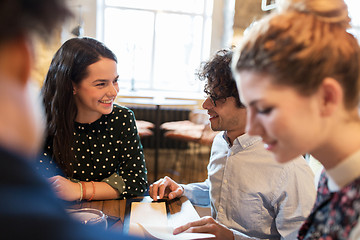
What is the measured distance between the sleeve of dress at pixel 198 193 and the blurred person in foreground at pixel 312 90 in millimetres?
944

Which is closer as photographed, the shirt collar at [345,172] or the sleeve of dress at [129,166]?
the shirt collar at [345,172]

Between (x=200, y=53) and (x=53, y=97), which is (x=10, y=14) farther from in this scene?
(x=200, y=53)

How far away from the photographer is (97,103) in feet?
5.24

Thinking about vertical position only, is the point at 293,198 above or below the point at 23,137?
below

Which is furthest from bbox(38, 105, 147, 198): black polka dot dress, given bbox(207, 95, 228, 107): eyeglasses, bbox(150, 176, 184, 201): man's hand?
bbox(207, 95, 228, 107): eyeglasses

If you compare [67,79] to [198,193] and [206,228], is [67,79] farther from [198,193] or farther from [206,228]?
[206,228]

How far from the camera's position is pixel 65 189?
127cm

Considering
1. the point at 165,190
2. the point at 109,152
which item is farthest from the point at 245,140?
the point at 109,152

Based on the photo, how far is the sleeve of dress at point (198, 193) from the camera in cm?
155

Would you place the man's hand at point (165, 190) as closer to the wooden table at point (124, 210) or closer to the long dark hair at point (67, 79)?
the wooden table at point (124, 210)

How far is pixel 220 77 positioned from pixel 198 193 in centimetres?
55

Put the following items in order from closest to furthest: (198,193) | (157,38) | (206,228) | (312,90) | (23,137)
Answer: (23,137) → (312,90) → (206,228) → (198,193) → (157,38)

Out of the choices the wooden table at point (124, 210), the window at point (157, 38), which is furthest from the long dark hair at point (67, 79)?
the window at point (157, 38)

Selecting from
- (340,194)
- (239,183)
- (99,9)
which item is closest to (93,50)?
(239,183)
